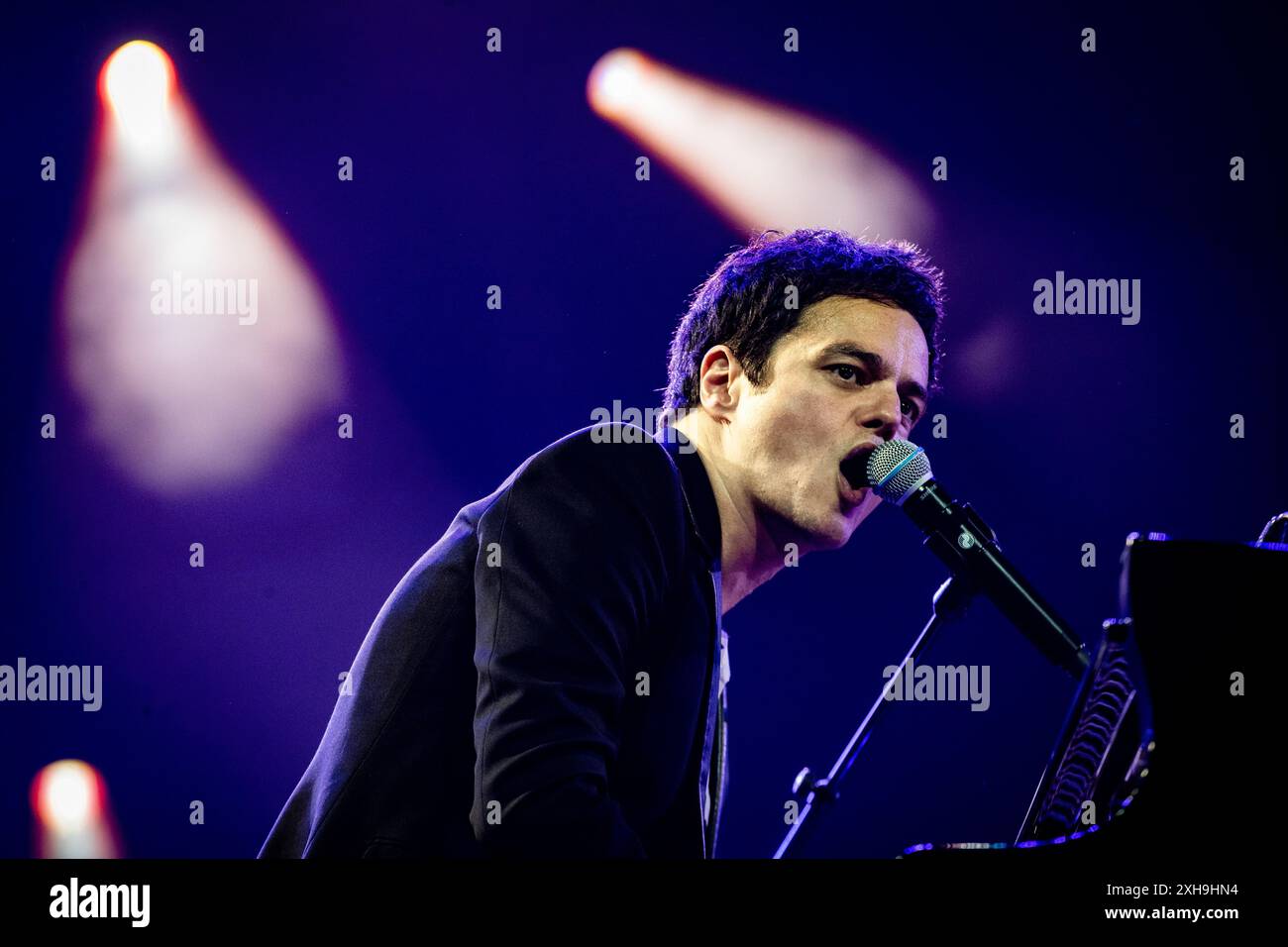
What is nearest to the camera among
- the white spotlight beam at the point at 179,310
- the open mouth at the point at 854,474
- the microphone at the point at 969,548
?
the microphone at the point at 969,548

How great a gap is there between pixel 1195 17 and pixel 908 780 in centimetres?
206

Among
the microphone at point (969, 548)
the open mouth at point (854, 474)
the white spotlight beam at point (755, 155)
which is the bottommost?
the microphone at point (969, 548)

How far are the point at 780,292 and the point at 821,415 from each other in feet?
1.12

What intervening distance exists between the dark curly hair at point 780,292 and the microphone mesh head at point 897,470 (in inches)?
12.1

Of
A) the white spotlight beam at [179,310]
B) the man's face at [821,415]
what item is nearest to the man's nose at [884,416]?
the man's face at [821,415]

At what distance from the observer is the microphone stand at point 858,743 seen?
190 centimetres

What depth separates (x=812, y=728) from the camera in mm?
2602

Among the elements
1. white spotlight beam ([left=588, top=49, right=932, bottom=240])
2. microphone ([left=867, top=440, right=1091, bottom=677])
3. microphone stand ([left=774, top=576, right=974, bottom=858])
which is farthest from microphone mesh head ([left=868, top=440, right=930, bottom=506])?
white spotlight beam ([left=588, top=49, right=932, bottom=240])

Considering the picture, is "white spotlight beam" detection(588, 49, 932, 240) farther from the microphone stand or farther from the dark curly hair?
the microphone stand

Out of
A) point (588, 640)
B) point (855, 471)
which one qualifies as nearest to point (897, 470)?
point (855, 471)

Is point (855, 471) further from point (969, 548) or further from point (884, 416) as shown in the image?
point (969, 548)

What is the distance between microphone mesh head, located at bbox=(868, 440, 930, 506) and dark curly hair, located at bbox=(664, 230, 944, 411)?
31 centimetres

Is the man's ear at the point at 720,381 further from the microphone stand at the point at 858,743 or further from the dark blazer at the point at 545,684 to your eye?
the microphone stand at the point at 858,743
